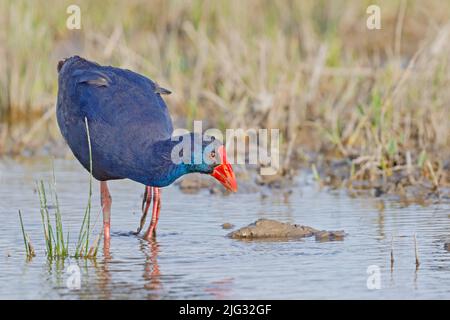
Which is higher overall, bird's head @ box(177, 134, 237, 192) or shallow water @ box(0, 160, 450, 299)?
bird's head @ box(177, 134, 237, 192)

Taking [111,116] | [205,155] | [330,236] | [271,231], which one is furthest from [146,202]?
[205,155]

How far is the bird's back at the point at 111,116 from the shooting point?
19.6ft

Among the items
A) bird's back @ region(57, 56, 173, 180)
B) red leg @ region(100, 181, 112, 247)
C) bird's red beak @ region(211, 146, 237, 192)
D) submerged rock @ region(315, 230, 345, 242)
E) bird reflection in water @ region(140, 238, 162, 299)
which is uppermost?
bird's back @ region(57, 56, 173, 180)

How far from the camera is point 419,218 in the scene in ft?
23.0

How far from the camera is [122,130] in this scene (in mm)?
6020

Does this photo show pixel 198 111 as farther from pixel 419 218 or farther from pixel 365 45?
pixel 419 218

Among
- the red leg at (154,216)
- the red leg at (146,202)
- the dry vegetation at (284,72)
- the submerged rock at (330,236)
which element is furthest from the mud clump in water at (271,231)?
the dry vegetation at (284,72)

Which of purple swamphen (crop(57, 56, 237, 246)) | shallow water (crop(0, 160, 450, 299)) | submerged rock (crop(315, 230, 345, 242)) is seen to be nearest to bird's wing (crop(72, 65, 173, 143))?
purple swamphen (crop(57, 56, 237, 246))

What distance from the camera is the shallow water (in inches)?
208

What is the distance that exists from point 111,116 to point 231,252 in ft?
3.19

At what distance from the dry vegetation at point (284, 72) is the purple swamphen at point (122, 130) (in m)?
2.26

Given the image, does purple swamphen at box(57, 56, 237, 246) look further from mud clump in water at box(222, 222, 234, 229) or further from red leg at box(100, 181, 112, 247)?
mud clump in water at box(222, 222, 234, 229)

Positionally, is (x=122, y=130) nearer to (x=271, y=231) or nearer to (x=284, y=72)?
(x=271, y=231)
